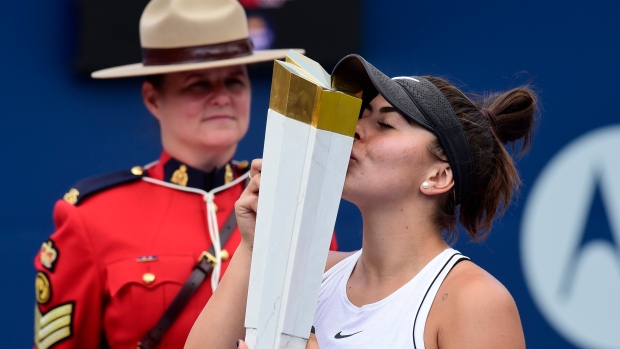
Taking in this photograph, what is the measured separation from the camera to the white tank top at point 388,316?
171cm

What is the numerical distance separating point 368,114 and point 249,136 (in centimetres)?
164

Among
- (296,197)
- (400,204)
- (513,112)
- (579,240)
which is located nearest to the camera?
(296,197)

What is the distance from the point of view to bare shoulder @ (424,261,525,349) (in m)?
1.65

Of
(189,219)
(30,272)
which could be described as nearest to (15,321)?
(30,272)

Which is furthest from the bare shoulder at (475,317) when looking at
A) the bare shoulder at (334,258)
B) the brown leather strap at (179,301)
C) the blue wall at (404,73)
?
the blue wall at (404,73)

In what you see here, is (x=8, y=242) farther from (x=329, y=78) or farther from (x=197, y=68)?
(x=329, y=78)

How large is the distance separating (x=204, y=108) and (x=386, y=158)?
3.44ft

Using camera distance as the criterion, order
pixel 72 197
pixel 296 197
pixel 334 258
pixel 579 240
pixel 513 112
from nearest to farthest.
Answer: pixel 296 197 < pixel 513 112 < pixel 334 258 < pixel 72 197 < pixel 579 240

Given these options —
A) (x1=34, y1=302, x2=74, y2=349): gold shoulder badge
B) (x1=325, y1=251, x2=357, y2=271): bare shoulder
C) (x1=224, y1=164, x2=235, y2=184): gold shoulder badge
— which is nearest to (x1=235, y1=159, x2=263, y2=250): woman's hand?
(x1=325, y1=251, x2=357, y2=271): bare shoulder

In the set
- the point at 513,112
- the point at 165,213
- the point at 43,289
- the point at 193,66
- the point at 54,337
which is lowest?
the point at 54,337

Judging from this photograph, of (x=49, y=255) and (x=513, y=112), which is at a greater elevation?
(x=513, y=112)

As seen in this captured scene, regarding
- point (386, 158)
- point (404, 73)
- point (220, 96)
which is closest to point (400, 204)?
point (386, 158)

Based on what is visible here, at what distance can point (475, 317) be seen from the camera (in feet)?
5.42

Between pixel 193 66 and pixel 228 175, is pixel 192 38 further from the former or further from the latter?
pixel 228 175
